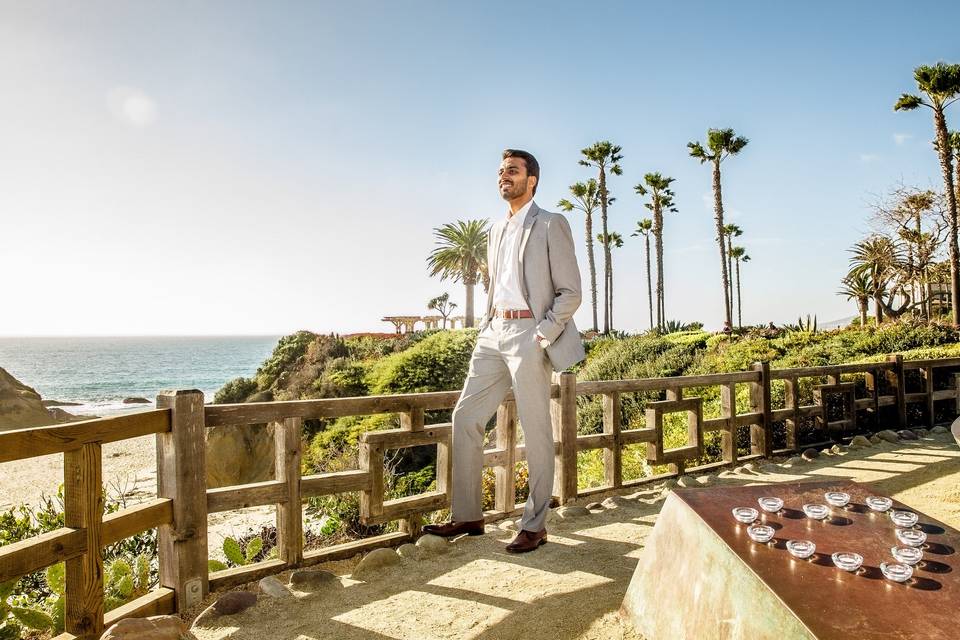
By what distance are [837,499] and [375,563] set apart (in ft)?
8.27

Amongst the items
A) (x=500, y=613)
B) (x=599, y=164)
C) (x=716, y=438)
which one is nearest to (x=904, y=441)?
(x=716, y=438)

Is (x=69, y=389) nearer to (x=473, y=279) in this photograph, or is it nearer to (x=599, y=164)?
(x=473, y=279)

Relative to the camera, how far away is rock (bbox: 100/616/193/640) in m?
2.54

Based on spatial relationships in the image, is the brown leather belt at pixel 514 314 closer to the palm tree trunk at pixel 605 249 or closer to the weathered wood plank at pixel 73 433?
the weathered wood plank at pixel 73 433

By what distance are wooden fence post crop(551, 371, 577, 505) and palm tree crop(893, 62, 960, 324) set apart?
2164 centimetres

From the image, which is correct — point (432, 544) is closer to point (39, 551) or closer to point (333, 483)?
point (333, 483)

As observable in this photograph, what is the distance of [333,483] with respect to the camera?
3.80 m

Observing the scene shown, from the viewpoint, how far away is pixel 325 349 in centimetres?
Result: 2447

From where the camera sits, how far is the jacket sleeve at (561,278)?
3.61 metres

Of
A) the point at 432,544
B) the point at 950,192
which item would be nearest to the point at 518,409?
the point at 432,544

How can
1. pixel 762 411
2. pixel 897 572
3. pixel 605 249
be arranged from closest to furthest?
1. pixel 897 572
2. pixel 762 411
3. pixel 605 249

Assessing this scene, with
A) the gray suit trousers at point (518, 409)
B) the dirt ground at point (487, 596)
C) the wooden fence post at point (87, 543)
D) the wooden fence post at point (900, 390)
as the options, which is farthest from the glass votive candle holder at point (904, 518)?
the wooden fence post at point (900, 390)

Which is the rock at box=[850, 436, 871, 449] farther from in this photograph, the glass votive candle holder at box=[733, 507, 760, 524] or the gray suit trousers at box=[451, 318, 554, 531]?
the glass votive candle holder at box=[733, 507, 760, 524]

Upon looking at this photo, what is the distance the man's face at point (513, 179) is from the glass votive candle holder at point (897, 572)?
8.95 feet
